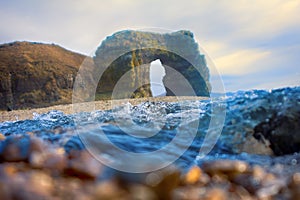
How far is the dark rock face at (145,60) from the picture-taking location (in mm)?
16922

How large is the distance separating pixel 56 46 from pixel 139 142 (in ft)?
67.6

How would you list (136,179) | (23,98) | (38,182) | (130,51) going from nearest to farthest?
(38,182) → (136,179) → (23,98) → (130,51)

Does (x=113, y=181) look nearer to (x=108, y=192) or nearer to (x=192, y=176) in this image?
(x=108, y=192)

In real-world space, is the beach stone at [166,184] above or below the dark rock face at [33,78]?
below

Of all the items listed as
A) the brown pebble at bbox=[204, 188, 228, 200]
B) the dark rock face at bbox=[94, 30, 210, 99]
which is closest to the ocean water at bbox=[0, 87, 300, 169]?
the brown pebble at bbox=[204, 188, 228, 200]

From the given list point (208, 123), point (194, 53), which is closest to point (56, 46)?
point (194, 53)

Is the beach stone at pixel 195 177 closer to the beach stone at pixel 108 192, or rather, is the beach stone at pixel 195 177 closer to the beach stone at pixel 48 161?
the beach stone at pixel 108 192

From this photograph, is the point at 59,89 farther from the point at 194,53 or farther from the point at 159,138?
the point at 159,138

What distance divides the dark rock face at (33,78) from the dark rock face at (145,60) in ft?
7.45

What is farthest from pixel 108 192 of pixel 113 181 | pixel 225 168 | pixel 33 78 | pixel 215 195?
pixel 33 78

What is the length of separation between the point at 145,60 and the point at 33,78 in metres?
8.04

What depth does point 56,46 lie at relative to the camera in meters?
20.3

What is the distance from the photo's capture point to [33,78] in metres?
15.4

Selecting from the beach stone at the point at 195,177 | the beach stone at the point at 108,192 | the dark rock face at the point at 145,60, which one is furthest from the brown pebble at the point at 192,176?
the dark rock face at the point at 145,60
